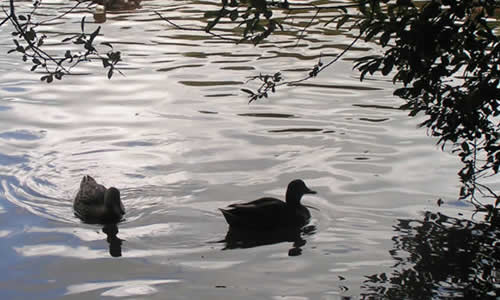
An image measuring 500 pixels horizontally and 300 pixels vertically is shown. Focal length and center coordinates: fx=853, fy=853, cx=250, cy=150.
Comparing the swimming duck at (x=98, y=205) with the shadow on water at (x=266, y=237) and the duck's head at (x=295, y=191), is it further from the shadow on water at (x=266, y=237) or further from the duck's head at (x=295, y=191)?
the duck's head at (x=295, y=191)

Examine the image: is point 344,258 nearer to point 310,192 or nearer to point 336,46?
point 310,192

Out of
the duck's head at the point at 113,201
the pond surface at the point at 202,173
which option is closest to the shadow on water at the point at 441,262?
the pond surface at the point at 202,173

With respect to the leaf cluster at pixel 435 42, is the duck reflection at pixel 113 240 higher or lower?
lower

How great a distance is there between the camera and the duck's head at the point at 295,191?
28.5 feet

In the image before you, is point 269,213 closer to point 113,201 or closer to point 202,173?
point 113,201

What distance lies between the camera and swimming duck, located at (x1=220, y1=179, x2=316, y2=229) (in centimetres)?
830

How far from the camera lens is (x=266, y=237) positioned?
8320mm

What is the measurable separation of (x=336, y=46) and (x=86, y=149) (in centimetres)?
725

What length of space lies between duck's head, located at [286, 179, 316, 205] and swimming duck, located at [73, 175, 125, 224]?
1.74m

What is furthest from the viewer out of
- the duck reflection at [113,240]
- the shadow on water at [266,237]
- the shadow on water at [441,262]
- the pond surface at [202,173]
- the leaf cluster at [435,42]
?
the shadow on water at [266,237]

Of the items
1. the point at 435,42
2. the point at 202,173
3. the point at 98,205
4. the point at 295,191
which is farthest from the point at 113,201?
the point at 435,42

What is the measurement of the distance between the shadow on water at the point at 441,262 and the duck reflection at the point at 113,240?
2347mm

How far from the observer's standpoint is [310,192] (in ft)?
29.6

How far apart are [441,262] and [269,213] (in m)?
1.79
